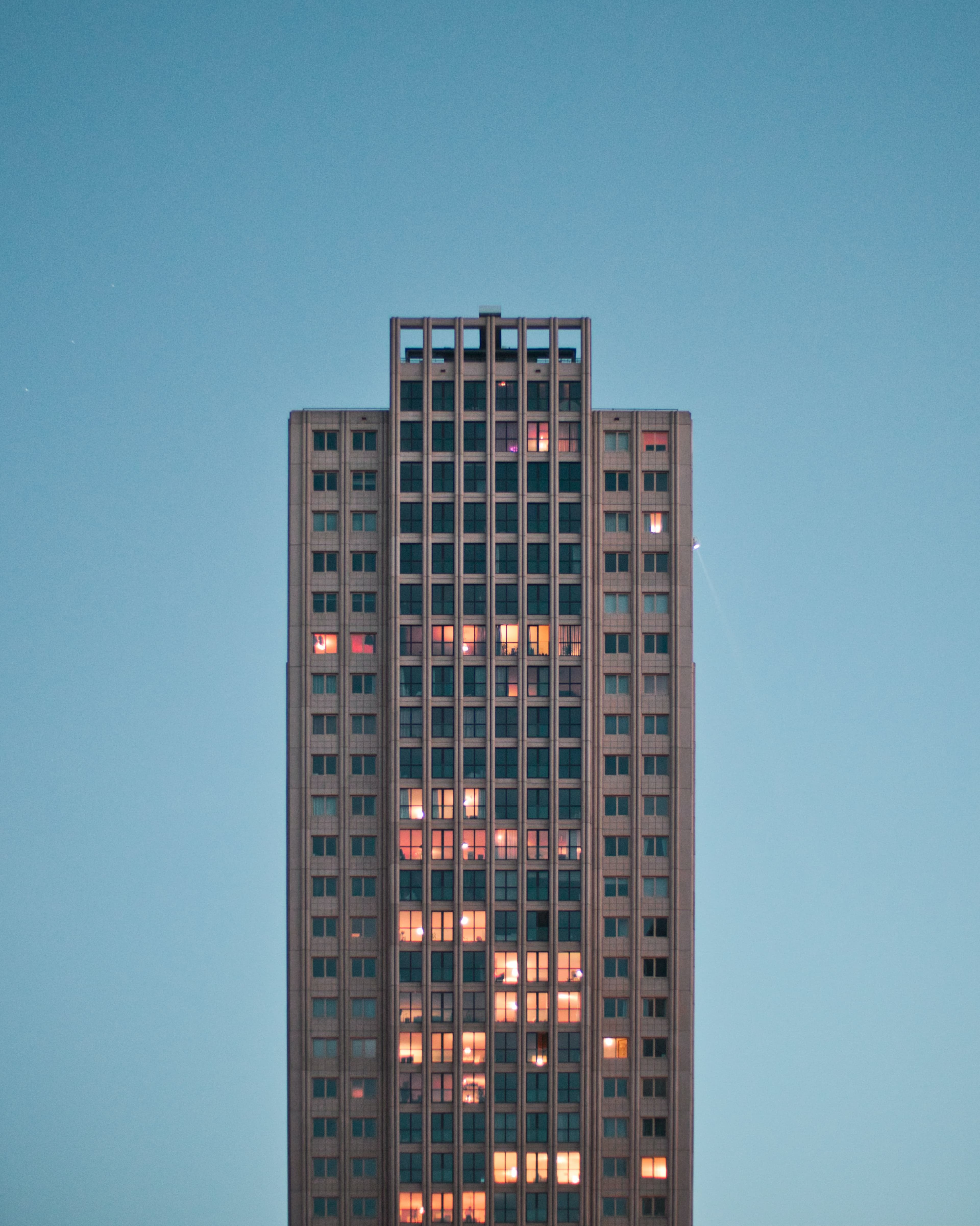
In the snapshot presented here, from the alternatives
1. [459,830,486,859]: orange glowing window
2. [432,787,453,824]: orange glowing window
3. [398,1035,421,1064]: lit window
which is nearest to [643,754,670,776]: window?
[459,830,486,859]: orange glowing window

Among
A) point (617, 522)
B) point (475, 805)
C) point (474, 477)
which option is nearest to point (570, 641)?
point (617, 522)

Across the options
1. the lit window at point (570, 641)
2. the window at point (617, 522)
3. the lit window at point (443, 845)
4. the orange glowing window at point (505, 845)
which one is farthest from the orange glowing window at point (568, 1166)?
the window at point (617, 522)

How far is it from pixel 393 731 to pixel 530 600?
14.2m

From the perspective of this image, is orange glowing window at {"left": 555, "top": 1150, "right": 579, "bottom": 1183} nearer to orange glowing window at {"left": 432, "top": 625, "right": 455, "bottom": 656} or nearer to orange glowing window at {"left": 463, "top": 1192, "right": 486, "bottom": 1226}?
orange glowing window at {"left": 463, "top": 1192, "right": 486, "bottom": 1226}

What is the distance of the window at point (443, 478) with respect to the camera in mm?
96500

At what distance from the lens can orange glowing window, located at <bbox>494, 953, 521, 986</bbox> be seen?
94188mm

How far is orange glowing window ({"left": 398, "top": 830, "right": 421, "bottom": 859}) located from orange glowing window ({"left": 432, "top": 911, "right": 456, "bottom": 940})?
436cm

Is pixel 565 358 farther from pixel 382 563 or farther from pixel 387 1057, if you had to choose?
pixel 387 1057

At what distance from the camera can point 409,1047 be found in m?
94.2

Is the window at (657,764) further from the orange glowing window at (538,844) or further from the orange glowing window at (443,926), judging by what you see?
the orange glowing window at (443,926)

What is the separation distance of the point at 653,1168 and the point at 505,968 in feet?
60.2

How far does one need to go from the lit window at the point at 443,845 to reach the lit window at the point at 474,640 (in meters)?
10.7

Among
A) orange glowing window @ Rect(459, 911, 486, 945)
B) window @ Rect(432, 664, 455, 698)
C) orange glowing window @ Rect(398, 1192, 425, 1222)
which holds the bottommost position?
orange glowing window @ Rect(398, 1192, 425, 1222)

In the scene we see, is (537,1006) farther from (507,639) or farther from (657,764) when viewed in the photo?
(507,639)
